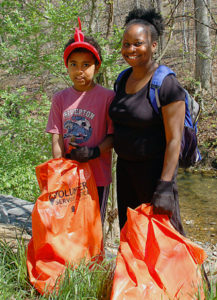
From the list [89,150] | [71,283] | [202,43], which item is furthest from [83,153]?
[202,43]

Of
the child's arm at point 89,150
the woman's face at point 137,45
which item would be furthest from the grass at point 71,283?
the woman's face at point 137,45

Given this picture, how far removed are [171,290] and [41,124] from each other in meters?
3.04

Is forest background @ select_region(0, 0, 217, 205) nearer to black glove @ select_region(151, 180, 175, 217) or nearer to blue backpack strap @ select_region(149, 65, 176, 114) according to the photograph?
blue backpack strap @ select_region(149, 65, 176, 114)

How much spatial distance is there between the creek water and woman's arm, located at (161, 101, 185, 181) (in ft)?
13.5

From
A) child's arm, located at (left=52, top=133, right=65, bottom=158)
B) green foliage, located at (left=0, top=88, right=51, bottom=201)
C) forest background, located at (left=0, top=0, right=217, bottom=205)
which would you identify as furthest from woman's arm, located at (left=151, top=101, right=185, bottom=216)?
green foliage, located at (left=0, top=88, right=51, bottom=201)

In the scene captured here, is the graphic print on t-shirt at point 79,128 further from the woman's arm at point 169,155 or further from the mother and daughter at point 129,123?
the woman's arm at point 169,155

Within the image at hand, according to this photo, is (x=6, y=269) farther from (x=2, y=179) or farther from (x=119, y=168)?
(x=2, y=179)

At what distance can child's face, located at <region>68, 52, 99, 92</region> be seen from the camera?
2.43m

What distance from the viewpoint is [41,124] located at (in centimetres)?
437

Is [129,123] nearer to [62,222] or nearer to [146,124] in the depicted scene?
[146,124]

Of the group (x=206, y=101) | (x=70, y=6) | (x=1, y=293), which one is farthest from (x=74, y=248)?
(x=206, y=101)

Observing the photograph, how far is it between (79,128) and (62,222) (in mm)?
737

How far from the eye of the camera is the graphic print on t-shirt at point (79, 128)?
247 cm

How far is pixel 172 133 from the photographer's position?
6.84 ft
